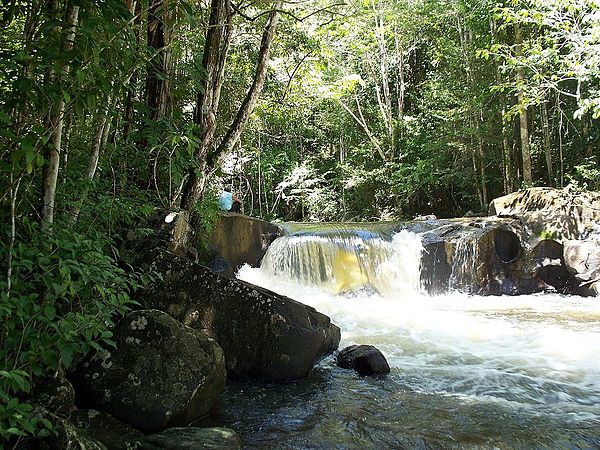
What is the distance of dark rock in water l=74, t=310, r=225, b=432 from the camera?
Result: 10.2ft

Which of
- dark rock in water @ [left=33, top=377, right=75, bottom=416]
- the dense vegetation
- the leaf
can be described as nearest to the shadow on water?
dark rock in water @ [left=33, top=377, right=75, bottom=416]

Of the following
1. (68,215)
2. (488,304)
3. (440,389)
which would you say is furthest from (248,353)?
(488,304)

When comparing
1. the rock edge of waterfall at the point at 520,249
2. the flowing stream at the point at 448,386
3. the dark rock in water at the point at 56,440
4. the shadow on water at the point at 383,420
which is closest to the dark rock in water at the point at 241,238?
the flowing stream at the point at 448,386

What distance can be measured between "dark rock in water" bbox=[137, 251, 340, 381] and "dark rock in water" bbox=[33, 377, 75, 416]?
1491mm

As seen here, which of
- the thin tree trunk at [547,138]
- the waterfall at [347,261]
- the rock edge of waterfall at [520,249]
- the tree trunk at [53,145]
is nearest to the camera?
the tree trunk at [53,145]

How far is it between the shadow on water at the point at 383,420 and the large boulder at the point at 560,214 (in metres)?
7.02

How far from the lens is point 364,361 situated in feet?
15.2

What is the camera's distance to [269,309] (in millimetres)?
4379

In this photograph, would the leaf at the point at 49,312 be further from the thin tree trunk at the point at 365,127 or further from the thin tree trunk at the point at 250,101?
the thin tree trunk at the point at 365,127

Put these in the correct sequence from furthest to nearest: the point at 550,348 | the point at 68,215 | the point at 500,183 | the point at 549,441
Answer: the point at 500,183, the point at 550,348, the point at 549,441, the point at 68,215

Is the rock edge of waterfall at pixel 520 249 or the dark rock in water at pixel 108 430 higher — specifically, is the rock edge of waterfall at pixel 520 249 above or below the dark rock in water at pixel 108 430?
above

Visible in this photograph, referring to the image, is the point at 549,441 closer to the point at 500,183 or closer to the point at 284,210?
the point at 500,183

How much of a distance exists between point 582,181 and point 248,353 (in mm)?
11472

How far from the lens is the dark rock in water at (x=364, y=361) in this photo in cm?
458
